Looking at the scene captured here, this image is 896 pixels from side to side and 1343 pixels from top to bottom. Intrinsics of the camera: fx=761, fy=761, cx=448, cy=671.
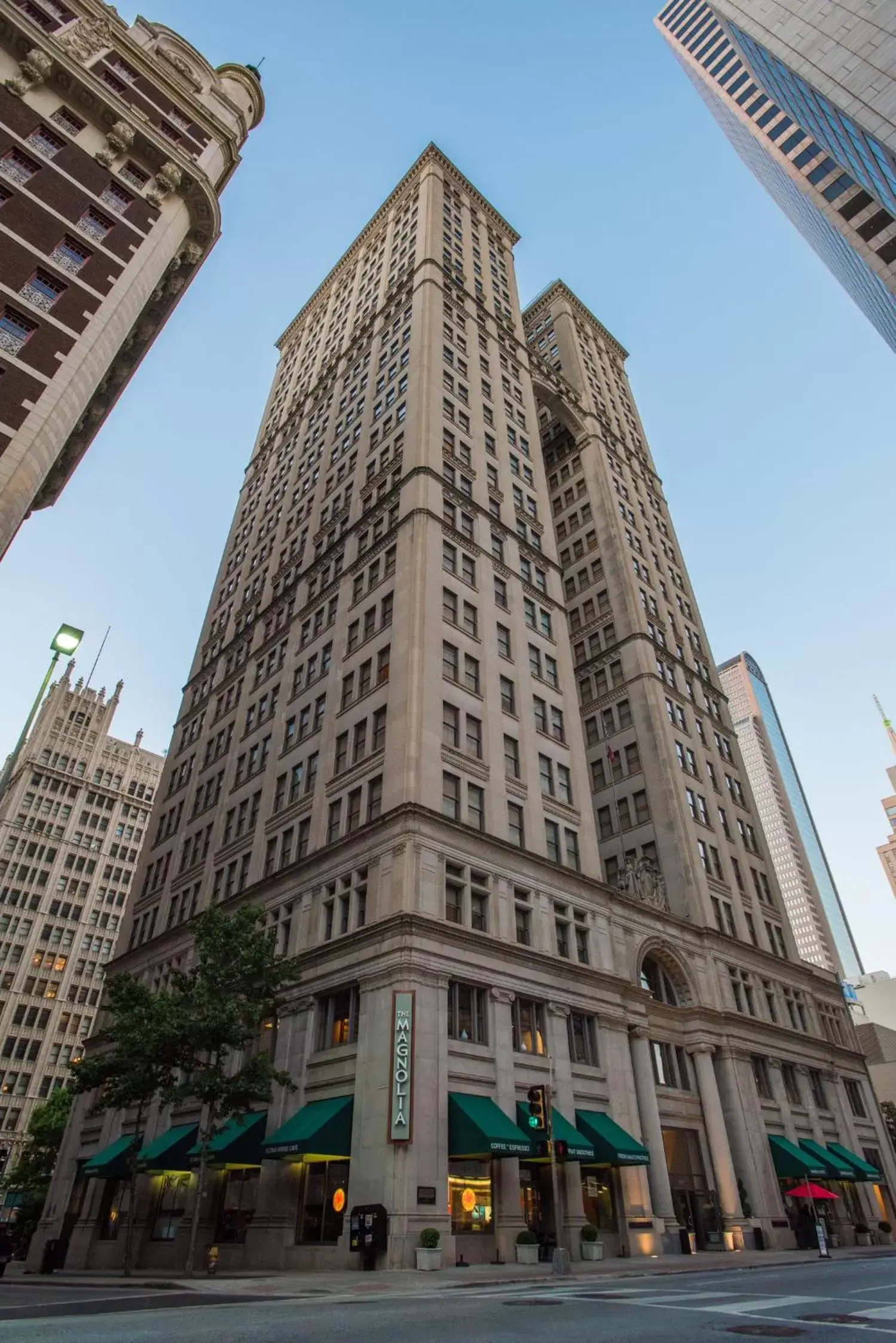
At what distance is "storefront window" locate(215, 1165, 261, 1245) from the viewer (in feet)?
100

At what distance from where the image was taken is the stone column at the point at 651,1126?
113 feet

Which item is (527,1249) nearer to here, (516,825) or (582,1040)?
(582,1040)

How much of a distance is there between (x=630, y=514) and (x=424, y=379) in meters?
27.1

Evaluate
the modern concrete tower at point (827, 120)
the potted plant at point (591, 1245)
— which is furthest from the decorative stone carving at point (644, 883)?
the modern concrete tower at point (827, 120)

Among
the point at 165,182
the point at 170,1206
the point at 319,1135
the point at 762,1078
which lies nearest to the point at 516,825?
the point at 319,1135

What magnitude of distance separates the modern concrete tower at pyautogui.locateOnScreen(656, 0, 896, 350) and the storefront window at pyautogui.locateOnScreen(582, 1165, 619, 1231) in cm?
5571

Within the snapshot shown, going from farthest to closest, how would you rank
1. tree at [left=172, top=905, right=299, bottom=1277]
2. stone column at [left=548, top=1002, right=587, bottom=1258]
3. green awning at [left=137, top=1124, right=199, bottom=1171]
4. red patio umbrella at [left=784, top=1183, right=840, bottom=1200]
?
red patio umbrella at [left=784, top=1183, right=840, bottom=1200], green awning at [left=137, top=1124, right=199, bottom=1171], stone column at [left=548, top=1002, right=587, bottom=1258], tree at [left=172, top=905, right=299, bottom=1277]

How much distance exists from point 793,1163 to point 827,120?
66.7 meters

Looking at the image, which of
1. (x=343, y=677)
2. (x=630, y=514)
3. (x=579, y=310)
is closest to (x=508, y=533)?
(x=343, y=677)

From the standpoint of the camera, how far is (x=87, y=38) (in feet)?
152

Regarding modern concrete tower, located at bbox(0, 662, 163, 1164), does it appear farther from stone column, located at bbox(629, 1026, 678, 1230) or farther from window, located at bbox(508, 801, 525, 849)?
stone column, located at bbox(629, 1026, 678, 1230)

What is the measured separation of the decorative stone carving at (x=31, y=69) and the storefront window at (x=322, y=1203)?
52956 mm

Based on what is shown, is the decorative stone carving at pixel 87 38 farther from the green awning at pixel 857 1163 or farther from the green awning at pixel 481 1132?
the green awning at pixel 857 1163

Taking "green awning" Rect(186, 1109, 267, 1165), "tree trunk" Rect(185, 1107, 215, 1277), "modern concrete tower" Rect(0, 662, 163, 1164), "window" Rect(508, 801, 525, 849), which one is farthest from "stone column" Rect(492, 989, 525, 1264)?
"modern concrete tower" Rect(0, 662, 163, 1164)
